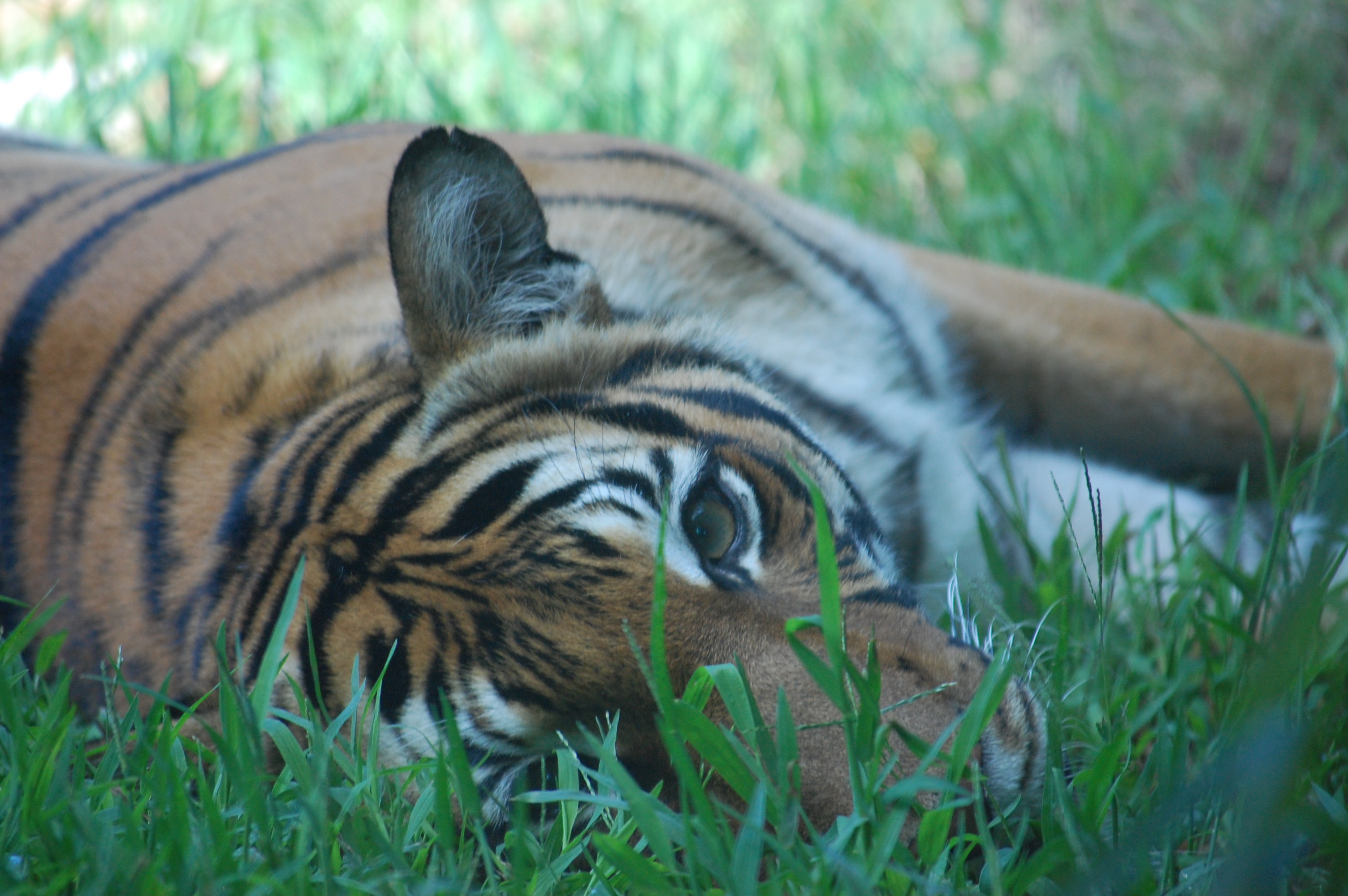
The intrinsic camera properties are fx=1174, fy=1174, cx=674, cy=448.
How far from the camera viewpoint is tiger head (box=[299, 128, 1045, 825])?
127cm

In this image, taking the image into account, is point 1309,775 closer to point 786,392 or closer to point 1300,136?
point 786,392

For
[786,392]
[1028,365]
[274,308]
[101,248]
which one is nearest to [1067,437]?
[1028,365]

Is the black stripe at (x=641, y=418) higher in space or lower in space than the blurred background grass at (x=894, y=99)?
lower

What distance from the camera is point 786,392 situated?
199cm

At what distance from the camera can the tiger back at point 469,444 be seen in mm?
1298

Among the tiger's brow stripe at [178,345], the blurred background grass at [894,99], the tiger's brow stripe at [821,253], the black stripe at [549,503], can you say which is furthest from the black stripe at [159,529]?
the blurred background grass at [894,99]

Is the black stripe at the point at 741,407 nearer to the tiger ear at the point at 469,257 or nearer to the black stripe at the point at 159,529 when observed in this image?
the tiger ear at the point at 469,257

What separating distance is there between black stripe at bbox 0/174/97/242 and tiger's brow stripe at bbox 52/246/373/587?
1.70 ft

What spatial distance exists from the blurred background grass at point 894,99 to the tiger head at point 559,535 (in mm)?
1834

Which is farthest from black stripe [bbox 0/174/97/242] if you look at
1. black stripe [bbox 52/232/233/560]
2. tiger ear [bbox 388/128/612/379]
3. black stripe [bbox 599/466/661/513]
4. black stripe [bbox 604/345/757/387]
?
black stripe [bbox 599/466/661/513]

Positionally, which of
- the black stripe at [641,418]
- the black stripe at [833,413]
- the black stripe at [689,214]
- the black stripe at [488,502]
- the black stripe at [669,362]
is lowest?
the black stripe at [833,413]

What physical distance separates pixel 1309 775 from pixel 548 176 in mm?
1509

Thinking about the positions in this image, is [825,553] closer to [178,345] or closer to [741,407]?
[741,407]

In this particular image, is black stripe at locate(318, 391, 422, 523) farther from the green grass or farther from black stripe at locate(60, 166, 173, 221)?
black stripe at locate(60, 166, 173, 221)
